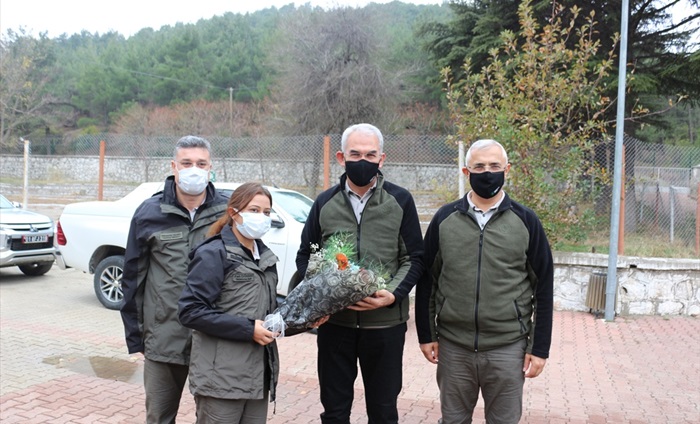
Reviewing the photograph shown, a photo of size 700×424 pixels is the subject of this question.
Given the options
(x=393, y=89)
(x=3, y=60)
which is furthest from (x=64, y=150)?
(x=3, y=60)

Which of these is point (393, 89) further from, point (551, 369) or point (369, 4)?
point (551, 369)

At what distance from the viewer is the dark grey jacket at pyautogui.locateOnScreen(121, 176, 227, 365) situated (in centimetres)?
322

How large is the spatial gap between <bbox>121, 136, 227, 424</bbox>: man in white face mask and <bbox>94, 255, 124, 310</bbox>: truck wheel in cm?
527

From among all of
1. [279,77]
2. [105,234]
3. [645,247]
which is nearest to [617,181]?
[645,247]

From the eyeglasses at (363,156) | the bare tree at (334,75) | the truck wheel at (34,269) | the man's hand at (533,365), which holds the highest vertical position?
the bare tree at (334,75)

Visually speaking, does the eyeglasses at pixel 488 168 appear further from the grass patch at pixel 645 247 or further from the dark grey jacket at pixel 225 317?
the grass patch at pixel 645 247

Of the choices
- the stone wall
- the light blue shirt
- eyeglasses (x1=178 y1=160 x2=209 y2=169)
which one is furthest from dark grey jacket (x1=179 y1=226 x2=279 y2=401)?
the stone wall

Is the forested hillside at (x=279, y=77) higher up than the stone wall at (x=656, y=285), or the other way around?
the forested hillside at (x=279, y=77)

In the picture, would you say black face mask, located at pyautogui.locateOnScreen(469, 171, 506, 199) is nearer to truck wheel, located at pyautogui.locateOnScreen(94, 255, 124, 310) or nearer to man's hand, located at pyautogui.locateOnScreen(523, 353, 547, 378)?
man's hand, located at pyautogui.locateOnScreen(523, 353, 547, 378)

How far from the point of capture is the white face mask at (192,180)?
3.30 metres

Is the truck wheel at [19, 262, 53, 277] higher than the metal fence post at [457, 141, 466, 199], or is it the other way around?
the metal fence post at [457, 141, 466, 199]

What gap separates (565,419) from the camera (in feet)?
15.6

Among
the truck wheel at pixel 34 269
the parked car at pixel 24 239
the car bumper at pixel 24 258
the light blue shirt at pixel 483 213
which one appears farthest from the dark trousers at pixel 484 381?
the truck wheel at pixel 34 269

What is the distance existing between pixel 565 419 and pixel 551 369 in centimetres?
144
